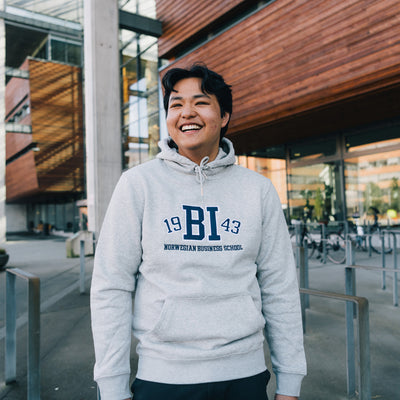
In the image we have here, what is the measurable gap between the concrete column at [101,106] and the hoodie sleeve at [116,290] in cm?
1194

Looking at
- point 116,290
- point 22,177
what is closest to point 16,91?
point 22,177

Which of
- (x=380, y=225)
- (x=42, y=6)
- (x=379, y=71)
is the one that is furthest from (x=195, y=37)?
(x=42, y=6)

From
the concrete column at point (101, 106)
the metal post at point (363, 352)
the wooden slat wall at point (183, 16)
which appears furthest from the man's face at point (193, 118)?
the concrete column at point (101, 106)

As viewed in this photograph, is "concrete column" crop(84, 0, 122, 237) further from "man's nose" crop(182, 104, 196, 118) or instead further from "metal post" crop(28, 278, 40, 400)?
"man's nose" crop(182, 104, 196, 118)

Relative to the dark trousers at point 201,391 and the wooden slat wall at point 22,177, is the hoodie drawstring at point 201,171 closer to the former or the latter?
the dark trousers at point 201,391

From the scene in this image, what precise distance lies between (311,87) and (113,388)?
8.58 metres

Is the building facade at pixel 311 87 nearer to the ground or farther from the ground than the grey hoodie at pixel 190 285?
farther from the ground

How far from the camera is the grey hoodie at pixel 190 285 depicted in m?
1.22

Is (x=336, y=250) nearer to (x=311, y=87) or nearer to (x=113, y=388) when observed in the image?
(x=311, y=87)

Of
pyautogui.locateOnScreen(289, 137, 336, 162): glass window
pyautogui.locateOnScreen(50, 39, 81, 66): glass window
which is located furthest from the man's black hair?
pyautogui.locateOnScreen(50, 39, 81, 66): glass window

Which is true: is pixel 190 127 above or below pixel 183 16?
below

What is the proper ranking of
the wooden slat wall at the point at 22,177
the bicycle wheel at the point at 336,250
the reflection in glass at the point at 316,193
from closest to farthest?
the bicycle wheel at the point at 336,250, the reflection in glass at the point at 316,193, the wooden slat wall at the point at 22,177

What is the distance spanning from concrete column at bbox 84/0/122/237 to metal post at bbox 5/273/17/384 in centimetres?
981

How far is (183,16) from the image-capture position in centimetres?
1210
